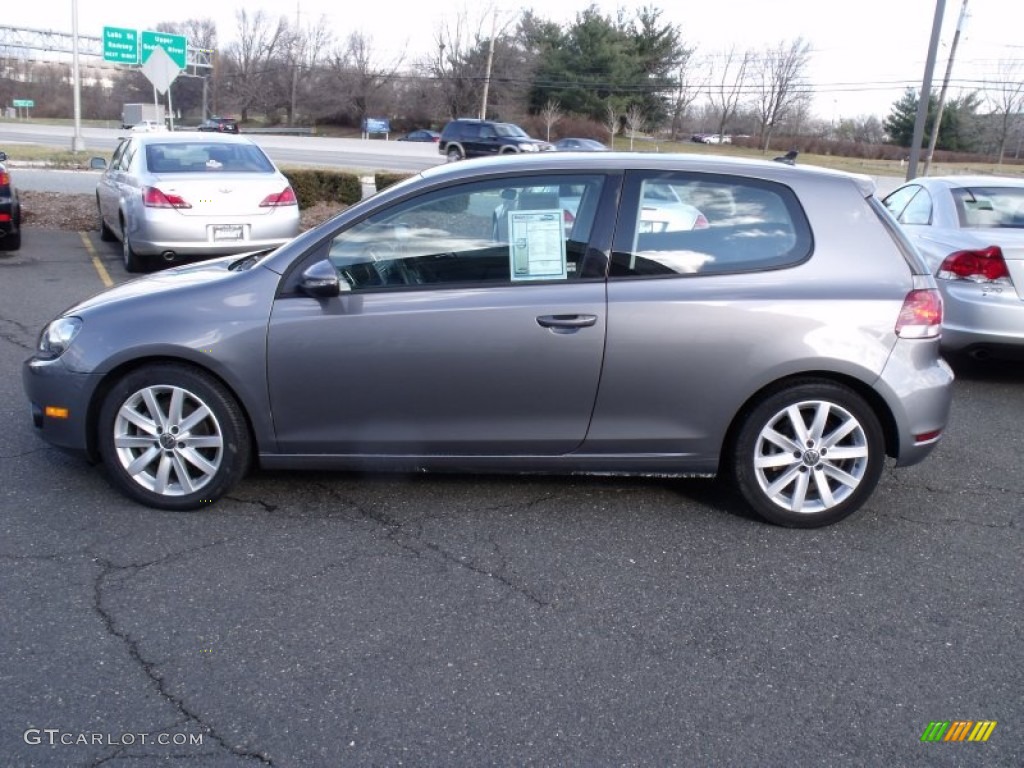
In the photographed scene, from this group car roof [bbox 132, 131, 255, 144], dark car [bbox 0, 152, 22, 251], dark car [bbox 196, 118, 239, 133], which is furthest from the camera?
dark car [bbox 196, 118, 239, 133]

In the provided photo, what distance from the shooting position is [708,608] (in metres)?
3.57

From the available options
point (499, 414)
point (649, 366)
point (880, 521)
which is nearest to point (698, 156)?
point (649, 366)

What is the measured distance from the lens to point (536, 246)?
13.7 ft

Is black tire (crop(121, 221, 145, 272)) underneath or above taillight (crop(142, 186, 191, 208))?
underneath

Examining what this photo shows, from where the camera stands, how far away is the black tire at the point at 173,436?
4195mm

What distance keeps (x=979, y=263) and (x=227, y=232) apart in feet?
23.8

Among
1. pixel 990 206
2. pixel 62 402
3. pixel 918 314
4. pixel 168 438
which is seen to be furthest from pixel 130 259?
pixel 918 314

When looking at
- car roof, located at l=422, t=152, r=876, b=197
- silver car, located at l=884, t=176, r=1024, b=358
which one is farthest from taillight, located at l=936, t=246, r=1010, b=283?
car roof, located at l=422, t=152, r=876, b=197

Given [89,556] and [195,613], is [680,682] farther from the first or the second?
[89,556]

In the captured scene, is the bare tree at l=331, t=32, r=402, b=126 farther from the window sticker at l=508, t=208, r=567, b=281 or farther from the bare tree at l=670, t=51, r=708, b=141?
the window sticker at l=508, t=208, r=567, b=281

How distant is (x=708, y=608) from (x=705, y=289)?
1.42 meters

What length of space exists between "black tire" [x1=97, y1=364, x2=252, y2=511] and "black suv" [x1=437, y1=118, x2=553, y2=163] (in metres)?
33.0

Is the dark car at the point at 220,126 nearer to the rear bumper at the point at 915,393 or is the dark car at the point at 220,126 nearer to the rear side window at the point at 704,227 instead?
the rear side window at the point at 704,227

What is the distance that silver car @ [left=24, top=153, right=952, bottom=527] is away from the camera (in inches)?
162
